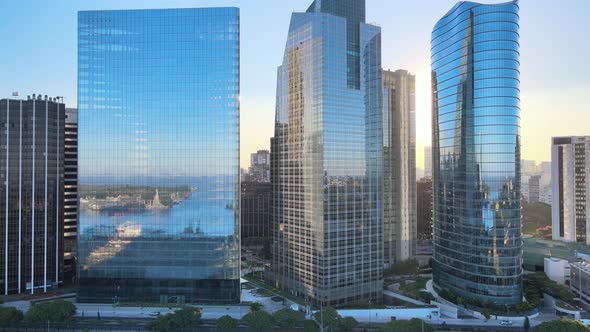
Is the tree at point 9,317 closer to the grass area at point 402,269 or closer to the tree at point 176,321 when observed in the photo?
the tree at point 176,321

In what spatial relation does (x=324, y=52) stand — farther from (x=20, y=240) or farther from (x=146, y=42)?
(x=20, y=240)

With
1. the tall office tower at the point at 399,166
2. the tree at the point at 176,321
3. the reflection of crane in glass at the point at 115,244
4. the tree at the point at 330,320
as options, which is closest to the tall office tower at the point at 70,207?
the reflection of crane in glass at the point at 115,244

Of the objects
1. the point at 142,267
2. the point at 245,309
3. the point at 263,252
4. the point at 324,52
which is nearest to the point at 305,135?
the point at 324,52

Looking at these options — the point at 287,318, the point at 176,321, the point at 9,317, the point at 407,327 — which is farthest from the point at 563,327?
the point at 9,317

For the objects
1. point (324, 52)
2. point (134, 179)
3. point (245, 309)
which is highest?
point (324, 52)

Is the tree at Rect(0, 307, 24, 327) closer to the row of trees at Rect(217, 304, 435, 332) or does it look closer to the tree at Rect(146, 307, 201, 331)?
the tree at Rect(146, 307, 201, 331)

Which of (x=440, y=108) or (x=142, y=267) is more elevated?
(x=440, y=108)

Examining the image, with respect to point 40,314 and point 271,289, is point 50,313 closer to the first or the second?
point 40,314
